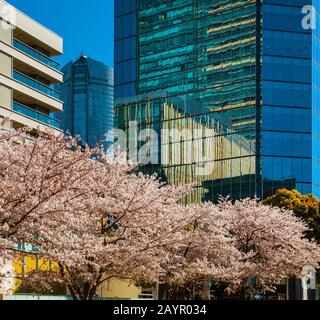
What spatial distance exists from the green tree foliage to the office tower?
21.8 meters

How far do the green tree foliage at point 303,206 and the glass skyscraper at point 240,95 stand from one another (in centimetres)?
4271

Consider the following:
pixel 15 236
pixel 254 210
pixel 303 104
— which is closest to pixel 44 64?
pixel 254 210

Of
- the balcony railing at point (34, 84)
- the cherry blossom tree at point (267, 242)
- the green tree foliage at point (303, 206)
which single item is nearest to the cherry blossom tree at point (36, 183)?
the cherry blossom tree at point (267, 242)

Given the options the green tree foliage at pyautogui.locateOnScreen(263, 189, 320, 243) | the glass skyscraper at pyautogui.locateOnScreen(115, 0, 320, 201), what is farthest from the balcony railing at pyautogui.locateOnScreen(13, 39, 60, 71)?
the glass skyscraper at pyautogui.locateOnScreen(115, 0, 320, 201)

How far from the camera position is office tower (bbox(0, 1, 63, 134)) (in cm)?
6856

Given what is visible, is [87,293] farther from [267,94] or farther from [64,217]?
[267,94]

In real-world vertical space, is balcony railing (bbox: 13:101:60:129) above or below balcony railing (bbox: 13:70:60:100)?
below

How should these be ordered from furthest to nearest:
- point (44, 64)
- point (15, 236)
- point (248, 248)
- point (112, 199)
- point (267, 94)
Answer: point (267, 94) → point (44, 64) → point (248, 248) → point (112, 199) → point (15, 236)

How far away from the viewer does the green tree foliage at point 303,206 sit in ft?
188

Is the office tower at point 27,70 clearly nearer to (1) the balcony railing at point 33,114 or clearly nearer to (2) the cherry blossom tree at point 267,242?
(1) the balcony railing at point 33,114

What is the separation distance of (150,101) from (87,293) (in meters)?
91.9

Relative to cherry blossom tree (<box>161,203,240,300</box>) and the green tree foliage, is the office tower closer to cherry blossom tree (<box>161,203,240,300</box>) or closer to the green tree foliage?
the green tree foliage
